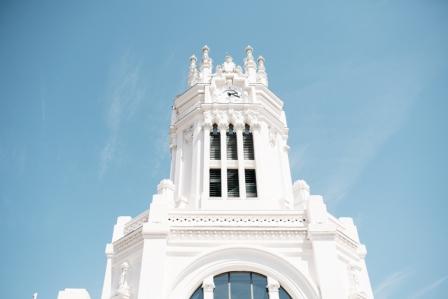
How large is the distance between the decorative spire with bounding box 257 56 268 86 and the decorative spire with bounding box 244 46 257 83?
38 centimetres

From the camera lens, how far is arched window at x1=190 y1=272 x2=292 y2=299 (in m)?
19.6

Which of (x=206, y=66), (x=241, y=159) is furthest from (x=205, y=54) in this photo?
(x=241, y=159)

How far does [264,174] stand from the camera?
1014 inches

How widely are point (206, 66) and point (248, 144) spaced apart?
784 centimetres

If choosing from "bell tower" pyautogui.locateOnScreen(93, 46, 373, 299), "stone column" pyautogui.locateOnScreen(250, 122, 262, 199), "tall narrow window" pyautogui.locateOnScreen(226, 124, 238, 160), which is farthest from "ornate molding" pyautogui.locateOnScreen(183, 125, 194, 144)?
"stone column" pyautogui.locateOnScreen(250, 122, 262, 199)

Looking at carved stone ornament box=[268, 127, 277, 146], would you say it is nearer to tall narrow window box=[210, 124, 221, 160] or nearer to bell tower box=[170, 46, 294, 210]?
bell tower box=[170, 46, 294, 210]

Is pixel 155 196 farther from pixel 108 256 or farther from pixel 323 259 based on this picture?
pixel 323 259

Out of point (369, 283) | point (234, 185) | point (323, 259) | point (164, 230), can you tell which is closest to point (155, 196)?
point (164, 230)

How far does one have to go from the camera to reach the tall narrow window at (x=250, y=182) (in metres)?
25.3

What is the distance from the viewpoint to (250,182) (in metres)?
25.9

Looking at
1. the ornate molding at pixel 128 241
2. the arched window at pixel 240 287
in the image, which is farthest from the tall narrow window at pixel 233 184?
the arched window at pixel 240 287

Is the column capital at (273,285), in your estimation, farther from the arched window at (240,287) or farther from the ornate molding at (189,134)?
the ornate molding at (189,134)

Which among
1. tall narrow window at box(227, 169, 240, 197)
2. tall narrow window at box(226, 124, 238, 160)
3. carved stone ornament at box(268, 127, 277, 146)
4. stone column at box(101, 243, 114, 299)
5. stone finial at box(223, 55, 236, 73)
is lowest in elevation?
stone column at box(101, 243, 114, 299)

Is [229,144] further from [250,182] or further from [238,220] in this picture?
[238,220]
